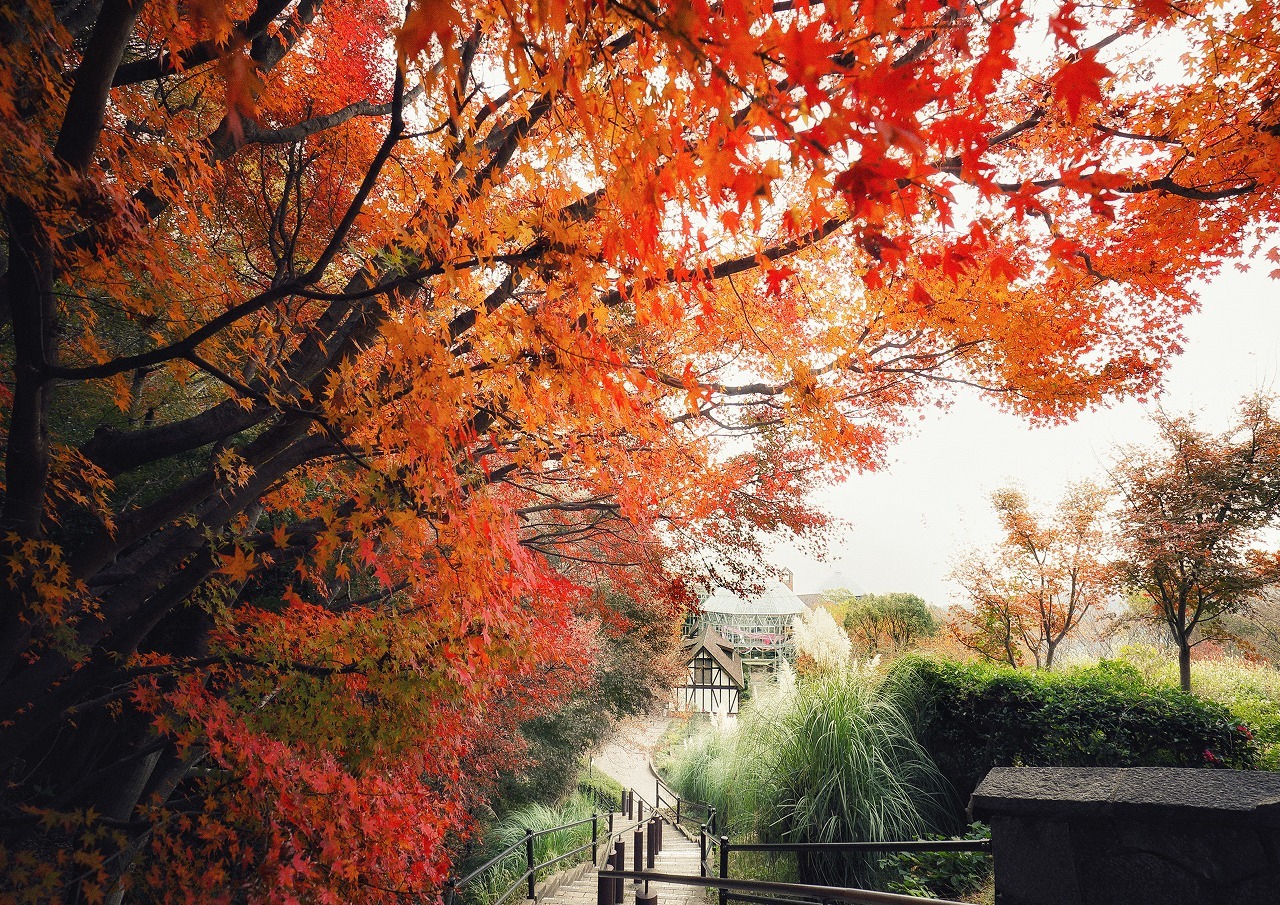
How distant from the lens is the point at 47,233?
A: 7.39 ft

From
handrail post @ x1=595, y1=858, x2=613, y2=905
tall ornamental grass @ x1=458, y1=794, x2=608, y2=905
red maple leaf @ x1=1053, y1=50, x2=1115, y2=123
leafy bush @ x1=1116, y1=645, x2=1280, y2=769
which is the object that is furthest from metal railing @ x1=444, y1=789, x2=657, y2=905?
red maple leaf @ x1=1053, y1=50, x2=1115, y2=123

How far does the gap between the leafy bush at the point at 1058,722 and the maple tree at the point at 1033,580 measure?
8528mm

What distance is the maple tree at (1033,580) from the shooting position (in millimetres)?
14359

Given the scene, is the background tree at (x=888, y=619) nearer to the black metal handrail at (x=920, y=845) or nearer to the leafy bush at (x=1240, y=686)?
the leafy bush at (x=1240, y=686)

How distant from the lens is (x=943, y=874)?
487 cm

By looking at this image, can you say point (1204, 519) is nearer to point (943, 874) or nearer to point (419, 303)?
point (943, 874)

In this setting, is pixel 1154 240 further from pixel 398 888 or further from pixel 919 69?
pixel 398 888

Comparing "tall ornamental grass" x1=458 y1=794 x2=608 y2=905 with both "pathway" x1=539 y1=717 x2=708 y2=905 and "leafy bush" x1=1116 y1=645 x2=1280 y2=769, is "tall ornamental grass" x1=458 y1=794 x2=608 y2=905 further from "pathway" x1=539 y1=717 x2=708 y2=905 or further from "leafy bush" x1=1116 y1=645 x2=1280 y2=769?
"leafy bush" x1=1116 y1=645 x2=1280 y2=769

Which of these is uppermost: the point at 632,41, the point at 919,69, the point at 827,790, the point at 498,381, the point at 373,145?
the point at 373,145

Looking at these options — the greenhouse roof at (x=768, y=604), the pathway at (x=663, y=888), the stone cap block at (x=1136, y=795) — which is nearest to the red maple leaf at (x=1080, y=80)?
the stone cap block at (x=1136, y=795)

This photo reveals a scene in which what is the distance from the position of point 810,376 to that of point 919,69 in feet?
5.30

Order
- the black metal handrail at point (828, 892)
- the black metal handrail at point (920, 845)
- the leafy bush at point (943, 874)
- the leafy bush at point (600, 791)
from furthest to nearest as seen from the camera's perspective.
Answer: the leafy bush at point (600, 791) → the leafy bush at point (943, 874) → the black metal handrail at point (920, 845) → the black metal handrail at point (828, 892)

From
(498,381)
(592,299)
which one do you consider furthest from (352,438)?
(592,299)

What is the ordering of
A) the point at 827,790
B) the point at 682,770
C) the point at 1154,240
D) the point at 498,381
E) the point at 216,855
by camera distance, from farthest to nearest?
the point at 682,770 < the point at 827,790 < the point at 1154,240 < the point at 216,855 < the point at 498,381
